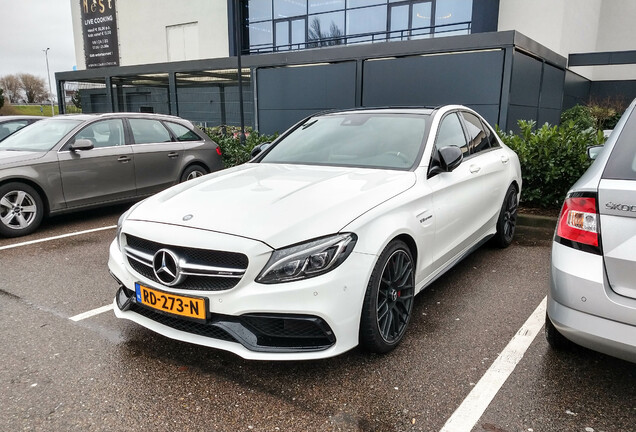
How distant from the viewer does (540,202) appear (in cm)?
747

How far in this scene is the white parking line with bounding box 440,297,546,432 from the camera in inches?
93.1

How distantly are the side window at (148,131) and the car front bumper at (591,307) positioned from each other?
645 cm

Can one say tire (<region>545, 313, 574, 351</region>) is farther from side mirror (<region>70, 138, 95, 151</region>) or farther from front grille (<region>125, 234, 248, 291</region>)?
side mirror (<region>70, 138, 95, 151</region>)

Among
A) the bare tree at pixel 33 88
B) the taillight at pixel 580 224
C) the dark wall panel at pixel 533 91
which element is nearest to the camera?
the taillight at pixel 580 224

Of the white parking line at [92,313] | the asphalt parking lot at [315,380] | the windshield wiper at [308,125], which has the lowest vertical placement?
the white parking line at [92,313]

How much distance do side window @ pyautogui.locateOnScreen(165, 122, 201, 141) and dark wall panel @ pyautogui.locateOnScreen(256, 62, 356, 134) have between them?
499cm

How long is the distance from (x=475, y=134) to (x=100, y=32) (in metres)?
30.8

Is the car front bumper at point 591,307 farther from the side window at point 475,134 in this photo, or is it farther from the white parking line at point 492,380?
the side window at point 475,134

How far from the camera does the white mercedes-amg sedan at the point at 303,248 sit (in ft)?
8.18

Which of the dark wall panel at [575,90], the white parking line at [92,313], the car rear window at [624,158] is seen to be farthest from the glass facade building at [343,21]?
the white parking line at [92,313]

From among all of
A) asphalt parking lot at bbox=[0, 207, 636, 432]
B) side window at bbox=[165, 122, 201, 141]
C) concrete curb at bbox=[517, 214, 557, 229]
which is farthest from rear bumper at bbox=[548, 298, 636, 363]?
side window at bbox=[165, 122, 201, 141]

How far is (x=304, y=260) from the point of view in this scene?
2.50 metres

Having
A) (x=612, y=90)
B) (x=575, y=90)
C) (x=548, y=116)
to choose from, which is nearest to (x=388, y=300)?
(x=548, y=116)

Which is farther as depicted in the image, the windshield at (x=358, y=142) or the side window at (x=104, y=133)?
the side window at (x=104, y=133)
